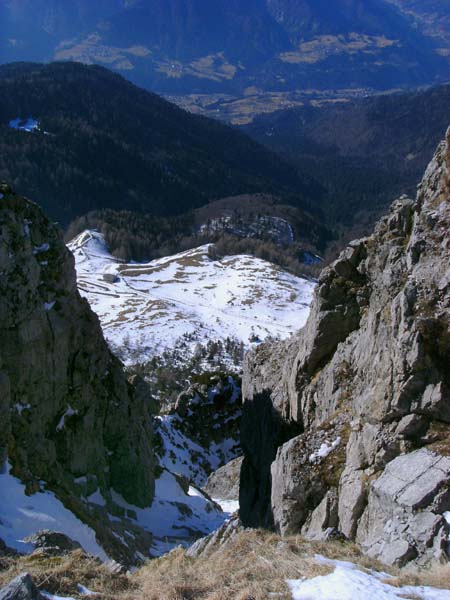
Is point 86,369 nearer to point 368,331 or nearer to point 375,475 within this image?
point 368,331

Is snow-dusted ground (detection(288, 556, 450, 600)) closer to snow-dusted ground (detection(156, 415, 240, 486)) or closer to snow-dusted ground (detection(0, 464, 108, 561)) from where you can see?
snow-dusted ground (detection(0, 464, 108, 561))

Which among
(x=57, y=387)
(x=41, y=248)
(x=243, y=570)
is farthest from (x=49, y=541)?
(x=41, y=248)

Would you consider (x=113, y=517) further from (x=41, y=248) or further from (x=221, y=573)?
(x=221, y=573)

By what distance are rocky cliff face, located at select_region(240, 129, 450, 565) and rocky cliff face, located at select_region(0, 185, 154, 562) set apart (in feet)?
33.2

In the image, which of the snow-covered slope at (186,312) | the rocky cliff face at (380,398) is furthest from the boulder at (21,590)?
the snow-covered slope at (186,312)

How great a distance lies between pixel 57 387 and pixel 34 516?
8921 millimetres

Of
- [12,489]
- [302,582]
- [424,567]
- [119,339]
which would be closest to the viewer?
[302,582]

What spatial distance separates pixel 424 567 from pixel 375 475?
4488mm

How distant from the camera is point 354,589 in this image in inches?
517

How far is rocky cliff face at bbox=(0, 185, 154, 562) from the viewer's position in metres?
28.3

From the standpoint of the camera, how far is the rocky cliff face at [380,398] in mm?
17516

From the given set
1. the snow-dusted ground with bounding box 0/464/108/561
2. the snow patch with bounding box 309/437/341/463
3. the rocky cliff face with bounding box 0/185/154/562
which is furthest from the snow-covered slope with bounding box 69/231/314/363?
the snow patch with bounding box 309/437/341/463

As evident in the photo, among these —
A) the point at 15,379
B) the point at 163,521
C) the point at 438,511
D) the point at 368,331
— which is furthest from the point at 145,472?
the point at 438,511

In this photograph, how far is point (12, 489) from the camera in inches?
988
